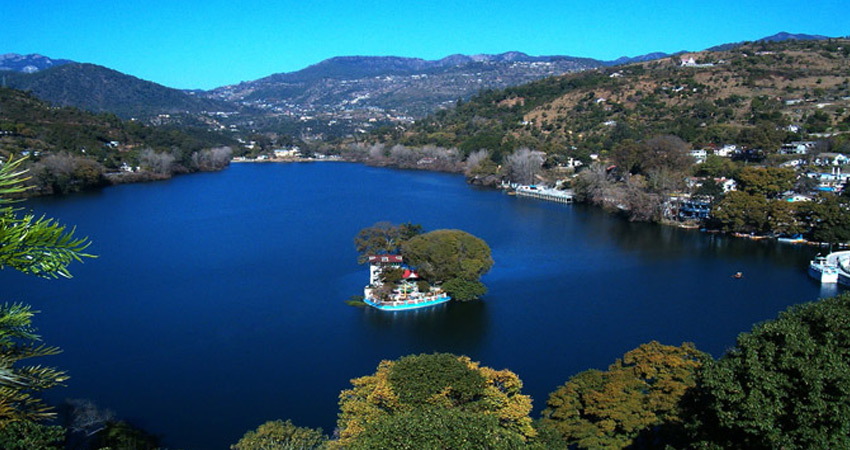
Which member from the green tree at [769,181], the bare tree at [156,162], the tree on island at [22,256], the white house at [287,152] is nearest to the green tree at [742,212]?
the green tree at [769,181]

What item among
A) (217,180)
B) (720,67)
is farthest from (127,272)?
(720,67)

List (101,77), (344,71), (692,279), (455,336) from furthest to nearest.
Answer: (344,71) → (101,77) → (692,279) → (455,336)

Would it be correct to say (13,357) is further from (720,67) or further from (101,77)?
(101,77)

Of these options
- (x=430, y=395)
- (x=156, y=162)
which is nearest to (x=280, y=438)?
(x=430, y=395)

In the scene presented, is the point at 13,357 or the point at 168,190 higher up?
the point at 13,357

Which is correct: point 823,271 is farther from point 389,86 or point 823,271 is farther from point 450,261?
point 389,86

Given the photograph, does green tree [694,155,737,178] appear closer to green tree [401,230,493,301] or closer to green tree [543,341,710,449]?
green tree [401,230,493,301]

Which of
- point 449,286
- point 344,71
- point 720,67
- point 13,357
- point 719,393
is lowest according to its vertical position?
point 449,286
